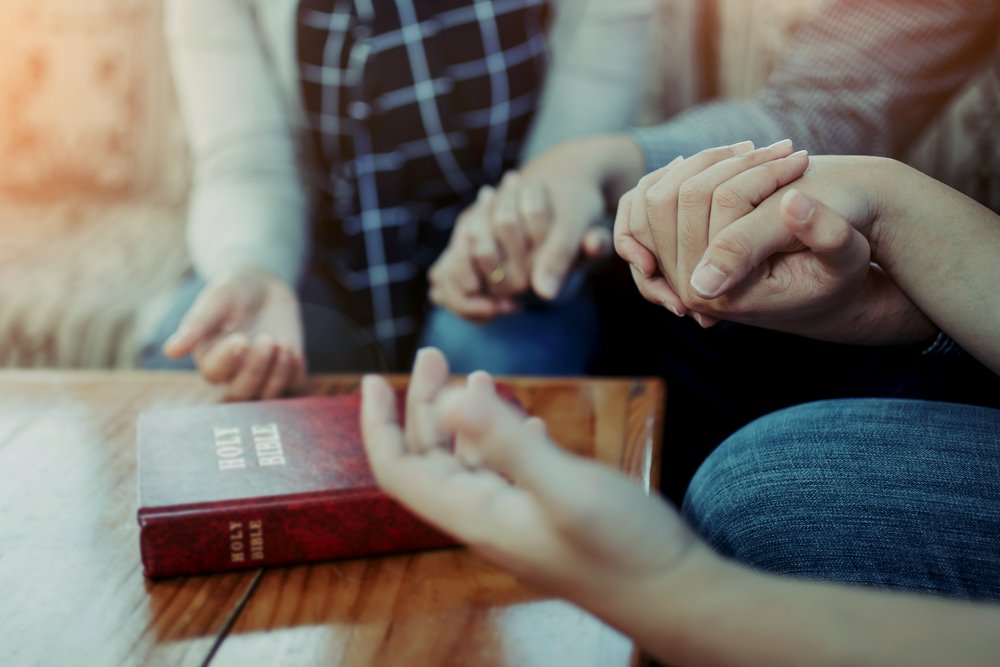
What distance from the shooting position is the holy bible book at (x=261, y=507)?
484mm

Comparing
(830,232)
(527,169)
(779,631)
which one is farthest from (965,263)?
(527,169)

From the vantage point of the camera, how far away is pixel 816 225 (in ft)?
1.25

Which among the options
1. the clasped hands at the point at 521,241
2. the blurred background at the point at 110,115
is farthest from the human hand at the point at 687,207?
the blurred background at the point at 110,115

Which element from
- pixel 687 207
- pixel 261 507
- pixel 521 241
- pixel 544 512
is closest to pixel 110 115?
pixel 521 241

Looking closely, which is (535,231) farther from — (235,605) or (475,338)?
(235,605)

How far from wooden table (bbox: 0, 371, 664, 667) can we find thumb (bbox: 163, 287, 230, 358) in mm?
118

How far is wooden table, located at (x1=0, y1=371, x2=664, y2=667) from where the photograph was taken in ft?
1.43

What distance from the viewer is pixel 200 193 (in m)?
1.01

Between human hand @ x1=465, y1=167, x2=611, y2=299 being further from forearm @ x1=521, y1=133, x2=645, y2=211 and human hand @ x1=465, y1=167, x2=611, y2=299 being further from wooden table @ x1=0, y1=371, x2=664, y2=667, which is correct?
wooden table @ x1=0, y1=371, x2=664, y2=667

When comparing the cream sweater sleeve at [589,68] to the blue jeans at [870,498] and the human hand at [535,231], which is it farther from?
the blue jeans at [870,498]

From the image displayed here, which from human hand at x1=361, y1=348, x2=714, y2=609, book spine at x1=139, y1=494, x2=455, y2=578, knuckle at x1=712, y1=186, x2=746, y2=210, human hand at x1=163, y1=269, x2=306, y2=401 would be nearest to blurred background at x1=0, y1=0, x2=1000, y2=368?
human hand at x1=163, y1=269, x2=306, y2=401

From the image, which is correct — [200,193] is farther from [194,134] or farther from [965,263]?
[965,263]

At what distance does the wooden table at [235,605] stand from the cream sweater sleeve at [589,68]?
0.53 metres

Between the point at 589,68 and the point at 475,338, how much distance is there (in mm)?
340
